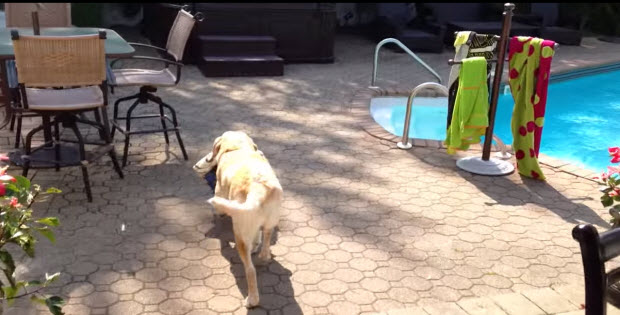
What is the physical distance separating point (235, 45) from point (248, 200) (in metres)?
6.45

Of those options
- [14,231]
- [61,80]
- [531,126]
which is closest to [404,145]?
[531,126]

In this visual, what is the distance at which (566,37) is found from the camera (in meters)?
12.8

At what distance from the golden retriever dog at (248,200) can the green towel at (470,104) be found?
7.28 ft

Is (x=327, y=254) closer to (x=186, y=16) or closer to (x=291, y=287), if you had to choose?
(x=291, y=287)

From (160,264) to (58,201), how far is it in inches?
49.7

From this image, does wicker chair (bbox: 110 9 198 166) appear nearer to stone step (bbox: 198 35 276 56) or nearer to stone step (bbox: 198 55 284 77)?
stone step (bbox: 198 55 284 77)

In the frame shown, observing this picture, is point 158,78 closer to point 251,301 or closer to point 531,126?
point 251,301

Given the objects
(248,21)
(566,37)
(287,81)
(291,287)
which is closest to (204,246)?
(291,287)

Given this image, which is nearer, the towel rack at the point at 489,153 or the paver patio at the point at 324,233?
the paver patio at the point at 324,233

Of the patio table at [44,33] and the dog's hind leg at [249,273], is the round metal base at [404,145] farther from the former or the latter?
the dog's hind leg at [249,273]

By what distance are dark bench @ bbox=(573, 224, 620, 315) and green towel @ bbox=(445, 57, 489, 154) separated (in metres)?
3.51

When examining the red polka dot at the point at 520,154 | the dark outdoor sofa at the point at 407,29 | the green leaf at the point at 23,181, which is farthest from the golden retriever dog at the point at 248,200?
the dark outdoor sofa at the point at 407,29

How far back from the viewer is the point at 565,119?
9.15 meters

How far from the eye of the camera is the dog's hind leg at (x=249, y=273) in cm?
311
